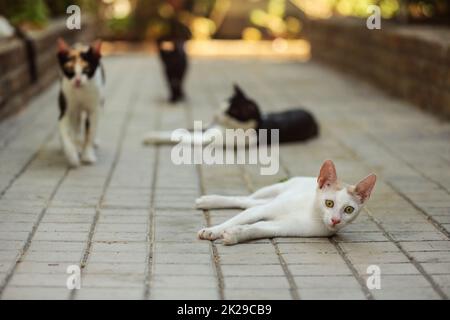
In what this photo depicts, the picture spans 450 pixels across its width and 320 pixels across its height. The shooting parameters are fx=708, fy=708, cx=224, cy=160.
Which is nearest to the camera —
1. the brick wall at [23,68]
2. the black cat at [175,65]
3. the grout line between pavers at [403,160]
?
the grout line between pavers at [403,160]

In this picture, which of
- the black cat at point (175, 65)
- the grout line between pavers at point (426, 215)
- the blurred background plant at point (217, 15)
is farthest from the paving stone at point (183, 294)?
the blurred background plant at point (217, 15)

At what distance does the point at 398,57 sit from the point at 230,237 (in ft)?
20.5

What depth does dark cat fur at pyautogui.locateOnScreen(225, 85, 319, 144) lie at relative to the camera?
245 inches

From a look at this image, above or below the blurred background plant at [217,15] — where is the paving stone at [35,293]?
above

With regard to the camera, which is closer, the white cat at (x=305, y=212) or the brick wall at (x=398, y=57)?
the white cat at (x=305, y=212)

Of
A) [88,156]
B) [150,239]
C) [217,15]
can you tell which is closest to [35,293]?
[150,239]

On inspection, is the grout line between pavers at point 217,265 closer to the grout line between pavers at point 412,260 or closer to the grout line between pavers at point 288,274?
the grout line between pavers at point 288,274

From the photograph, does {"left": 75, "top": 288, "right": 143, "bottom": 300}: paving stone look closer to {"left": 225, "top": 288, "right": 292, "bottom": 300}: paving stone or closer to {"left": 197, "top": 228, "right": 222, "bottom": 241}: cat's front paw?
{"left": 225, "top": 288, "right": 292, "bottom": 300}: paving stone

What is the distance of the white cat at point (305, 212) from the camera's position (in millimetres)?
3652

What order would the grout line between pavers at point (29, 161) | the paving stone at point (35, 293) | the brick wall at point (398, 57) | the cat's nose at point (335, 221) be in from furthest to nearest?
the brick wall at point (398, 57), the grout line between pavers at point (29, 161), the cat's nose at point (335, 221), the paving stone at point (35, 293)

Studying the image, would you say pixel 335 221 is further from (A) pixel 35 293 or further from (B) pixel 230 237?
(A) pixel 35 293

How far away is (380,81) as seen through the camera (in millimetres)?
9977

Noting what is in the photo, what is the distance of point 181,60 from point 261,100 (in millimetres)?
1086

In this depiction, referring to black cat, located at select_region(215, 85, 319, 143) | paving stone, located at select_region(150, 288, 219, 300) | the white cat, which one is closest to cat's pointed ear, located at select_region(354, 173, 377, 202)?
the white cat
